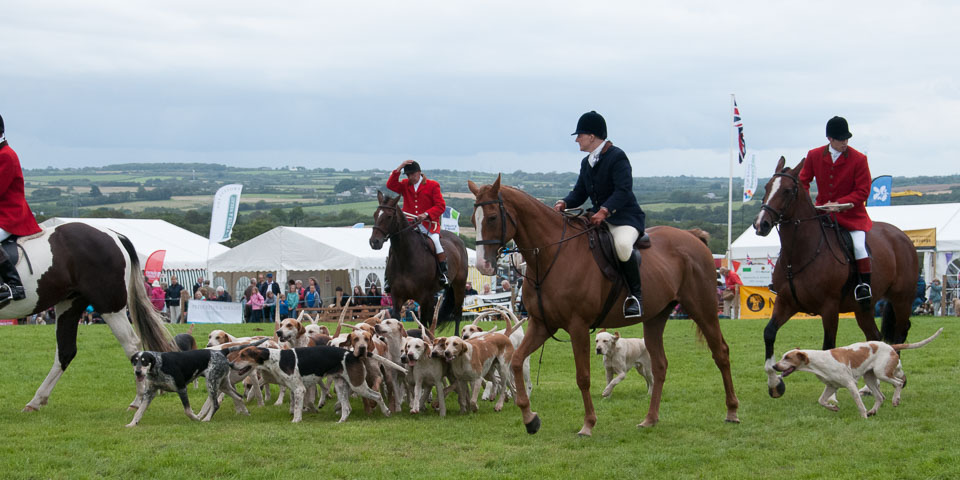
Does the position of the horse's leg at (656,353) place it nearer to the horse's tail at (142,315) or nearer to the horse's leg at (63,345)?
the horse's tail at (142,315)

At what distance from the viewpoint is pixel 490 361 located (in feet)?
34.0

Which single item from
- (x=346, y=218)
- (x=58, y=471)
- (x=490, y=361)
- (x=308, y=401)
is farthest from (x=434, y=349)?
(x=346, y=218)

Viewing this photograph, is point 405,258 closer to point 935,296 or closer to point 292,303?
point 292,303

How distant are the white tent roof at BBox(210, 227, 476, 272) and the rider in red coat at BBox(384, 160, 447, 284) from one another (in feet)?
59.0

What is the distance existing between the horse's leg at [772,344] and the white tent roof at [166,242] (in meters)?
27.7

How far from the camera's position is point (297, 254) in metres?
33.1

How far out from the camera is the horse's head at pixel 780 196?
9.97 metres

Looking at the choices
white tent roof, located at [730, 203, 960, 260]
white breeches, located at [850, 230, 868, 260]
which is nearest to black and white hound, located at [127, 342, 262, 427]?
white breeches, located at [850, 230, 868, 260]

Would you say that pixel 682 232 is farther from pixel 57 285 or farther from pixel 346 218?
pixel 346 218

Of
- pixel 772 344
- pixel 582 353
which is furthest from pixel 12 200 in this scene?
pixel 772 344

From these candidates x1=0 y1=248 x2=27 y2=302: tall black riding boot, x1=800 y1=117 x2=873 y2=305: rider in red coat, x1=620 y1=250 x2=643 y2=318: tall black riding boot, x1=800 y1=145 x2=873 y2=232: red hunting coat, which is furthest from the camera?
x1=800 y1=145 x2=873 y2=232: red hunting coat

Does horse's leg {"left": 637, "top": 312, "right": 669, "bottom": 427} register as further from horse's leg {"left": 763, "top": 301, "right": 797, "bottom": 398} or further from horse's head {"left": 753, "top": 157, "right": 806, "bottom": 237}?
horse's head {"left": 753, "top": 157, "right": 806, "bottom": 237}

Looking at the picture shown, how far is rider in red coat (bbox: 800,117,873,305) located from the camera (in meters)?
10.4

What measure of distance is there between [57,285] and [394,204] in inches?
193
